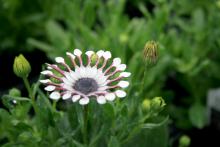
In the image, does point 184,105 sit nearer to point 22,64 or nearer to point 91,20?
point 91,20

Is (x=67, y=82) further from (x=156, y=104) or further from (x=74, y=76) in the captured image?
(x=156, y=104)

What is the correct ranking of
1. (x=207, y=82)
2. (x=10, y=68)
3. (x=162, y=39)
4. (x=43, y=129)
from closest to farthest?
(x=43, y=129), (x=162, y=39), (x=207, y=82), (x=10, y=68)

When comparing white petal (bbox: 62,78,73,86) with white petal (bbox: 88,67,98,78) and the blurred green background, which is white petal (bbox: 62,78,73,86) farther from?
the blurred green background

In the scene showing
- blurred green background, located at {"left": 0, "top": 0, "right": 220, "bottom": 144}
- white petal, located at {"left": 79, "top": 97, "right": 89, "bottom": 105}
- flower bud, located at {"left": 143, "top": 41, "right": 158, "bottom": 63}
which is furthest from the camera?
blurred green background, located at {"left": 0, "top": 0, "right": 220, "bottom": 144}

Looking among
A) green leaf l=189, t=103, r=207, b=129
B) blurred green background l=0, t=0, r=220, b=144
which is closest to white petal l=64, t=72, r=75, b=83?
blurred green background l=0, t=0, r=220, b=144

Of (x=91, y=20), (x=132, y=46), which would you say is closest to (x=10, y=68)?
(x=91, y=20)

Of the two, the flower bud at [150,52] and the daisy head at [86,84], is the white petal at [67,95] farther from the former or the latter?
the flower bud at [150,52]
